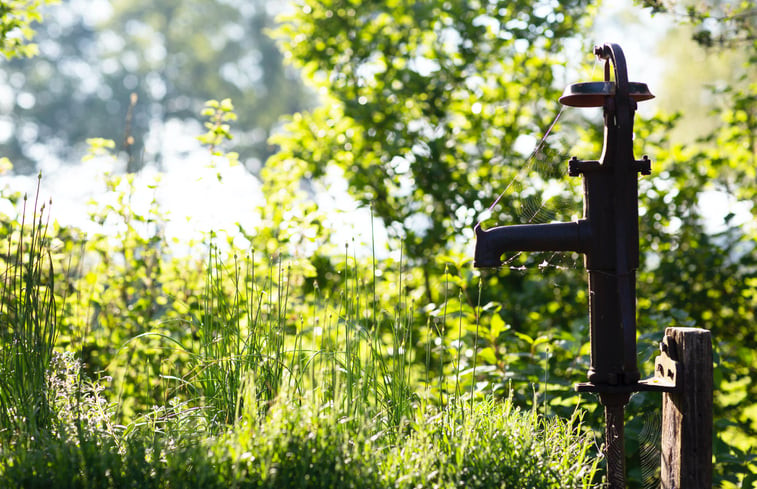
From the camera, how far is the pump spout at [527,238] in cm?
193

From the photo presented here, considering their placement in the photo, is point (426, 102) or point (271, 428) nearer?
point (271, 428)

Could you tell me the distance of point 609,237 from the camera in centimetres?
192

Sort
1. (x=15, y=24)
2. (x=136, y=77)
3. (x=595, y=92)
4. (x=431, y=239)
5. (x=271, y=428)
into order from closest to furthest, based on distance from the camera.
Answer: (x=271, y=428) < (x=595, y=92) < (x=15, y=24) < (x=431, y=239) < (x=136, y=77)

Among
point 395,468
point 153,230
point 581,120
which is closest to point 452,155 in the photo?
point 581,120

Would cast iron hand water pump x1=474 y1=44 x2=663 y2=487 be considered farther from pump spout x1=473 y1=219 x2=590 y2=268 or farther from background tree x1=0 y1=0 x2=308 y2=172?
background tree x1=0 y1=0 x2=308 y2=172

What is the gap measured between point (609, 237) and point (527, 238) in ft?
0.72

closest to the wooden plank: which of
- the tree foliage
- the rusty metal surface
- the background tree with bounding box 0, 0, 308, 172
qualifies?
the rusty metal surface

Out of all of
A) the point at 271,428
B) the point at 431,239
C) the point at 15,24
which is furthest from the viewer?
the point at 431,239

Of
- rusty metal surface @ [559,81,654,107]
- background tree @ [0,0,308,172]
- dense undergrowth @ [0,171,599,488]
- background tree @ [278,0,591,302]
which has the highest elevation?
background tree @ [0,0,308,172]

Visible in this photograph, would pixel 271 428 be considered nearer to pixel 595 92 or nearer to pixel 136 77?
pixel 595 92

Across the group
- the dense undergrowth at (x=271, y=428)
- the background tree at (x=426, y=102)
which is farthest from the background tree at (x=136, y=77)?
the dense undergrowth at (x=271, y=428)

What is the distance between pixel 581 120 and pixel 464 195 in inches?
44.8

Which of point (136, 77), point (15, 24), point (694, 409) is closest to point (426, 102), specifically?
point (15, 24)

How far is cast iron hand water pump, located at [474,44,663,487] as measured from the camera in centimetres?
191
